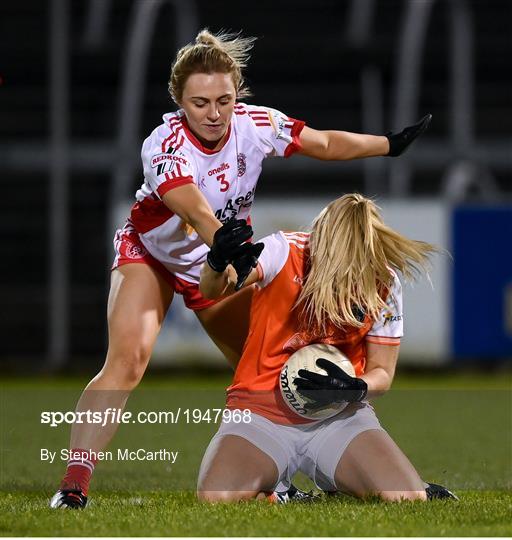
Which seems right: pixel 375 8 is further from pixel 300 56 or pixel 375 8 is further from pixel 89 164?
pixel 89 164

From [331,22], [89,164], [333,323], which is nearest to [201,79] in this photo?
[333,323]

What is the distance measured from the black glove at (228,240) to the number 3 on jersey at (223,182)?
0.57 metres

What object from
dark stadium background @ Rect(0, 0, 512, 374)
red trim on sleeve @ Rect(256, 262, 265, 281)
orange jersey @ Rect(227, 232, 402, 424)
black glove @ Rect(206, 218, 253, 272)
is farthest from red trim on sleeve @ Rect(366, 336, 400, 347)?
dark stadium background @ Rect(0, 0, 512, 374)

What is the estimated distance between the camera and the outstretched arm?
203 inches

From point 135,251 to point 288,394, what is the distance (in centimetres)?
96

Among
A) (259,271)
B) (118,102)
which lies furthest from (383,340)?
(118,102)

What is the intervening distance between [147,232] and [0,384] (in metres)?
7.06

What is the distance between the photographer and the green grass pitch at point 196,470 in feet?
13.3

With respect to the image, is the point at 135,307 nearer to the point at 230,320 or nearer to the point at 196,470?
the point at 230,320

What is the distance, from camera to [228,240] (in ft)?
14.2

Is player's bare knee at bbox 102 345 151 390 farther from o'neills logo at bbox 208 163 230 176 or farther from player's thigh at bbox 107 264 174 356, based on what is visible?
o'neills logo at bbox 208 163 230 176

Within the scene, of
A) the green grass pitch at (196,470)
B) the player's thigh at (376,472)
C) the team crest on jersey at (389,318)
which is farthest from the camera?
the team crest on jersey at (389,318)

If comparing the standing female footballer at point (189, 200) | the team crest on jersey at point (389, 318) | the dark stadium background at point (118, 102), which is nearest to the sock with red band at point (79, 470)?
the standing female footballer at point (189, 200)

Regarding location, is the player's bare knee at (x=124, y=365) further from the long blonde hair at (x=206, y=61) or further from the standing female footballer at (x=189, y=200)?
the long blonde hair at (x=206, y=61)
